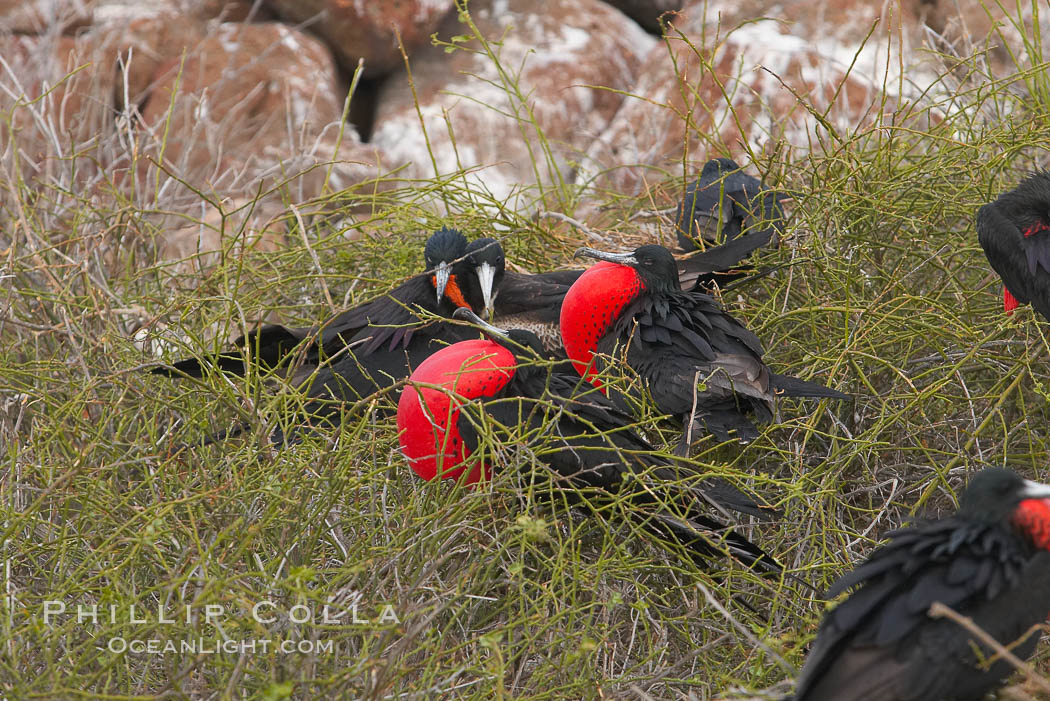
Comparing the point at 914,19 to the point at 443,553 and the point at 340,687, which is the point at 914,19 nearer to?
the point at 443,553

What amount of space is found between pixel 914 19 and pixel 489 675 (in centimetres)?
511

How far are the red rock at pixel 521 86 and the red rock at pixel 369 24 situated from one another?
0.37 ft

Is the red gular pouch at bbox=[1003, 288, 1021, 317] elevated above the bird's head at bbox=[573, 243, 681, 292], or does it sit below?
above

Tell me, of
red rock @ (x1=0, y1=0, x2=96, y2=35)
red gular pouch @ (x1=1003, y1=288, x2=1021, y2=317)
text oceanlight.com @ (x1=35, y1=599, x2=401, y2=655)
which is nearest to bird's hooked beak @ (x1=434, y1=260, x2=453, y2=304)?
text oceanlight.com @ (x1=35, y1=599, x2=401, y2=655)

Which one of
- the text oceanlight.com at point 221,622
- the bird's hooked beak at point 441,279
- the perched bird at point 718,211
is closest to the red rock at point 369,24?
the perched bird at point 718,211

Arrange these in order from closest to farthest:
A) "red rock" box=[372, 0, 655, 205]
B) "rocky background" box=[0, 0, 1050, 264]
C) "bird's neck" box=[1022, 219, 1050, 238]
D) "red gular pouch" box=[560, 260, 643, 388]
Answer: "bird's neck" box=[1022, 219, 1050, 238]
"red gular pouch" box=[560, 260, 643, 388]
"rocky background" box=[0, 0, 1050, 264]
"red rock" box=[372, 0, 655, 205]

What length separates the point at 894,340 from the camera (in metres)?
2.31

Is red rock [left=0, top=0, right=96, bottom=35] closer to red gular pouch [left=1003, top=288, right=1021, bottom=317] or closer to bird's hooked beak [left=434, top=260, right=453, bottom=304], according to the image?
bird's hooked beak [left=434, top=260, right=453, bottom=304]

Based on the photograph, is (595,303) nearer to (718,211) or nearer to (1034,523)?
(718,211)

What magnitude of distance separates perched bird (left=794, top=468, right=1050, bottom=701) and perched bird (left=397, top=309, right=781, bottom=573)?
34 centimetres

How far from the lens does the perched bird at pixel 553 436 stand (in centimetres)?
195

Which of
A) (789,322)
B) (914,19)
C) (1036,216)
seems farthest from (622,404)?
(914,19)

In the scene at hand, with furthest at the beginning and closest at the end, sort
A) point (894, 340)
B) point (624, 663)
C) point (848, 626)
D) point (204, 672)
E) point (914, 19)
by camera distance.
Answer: point (914, 19)
point (894, 340)
point (624, 663)
point (204, 672)
point (848, 626)

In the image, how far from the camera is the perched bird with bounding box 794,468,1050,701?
1.52 meters
